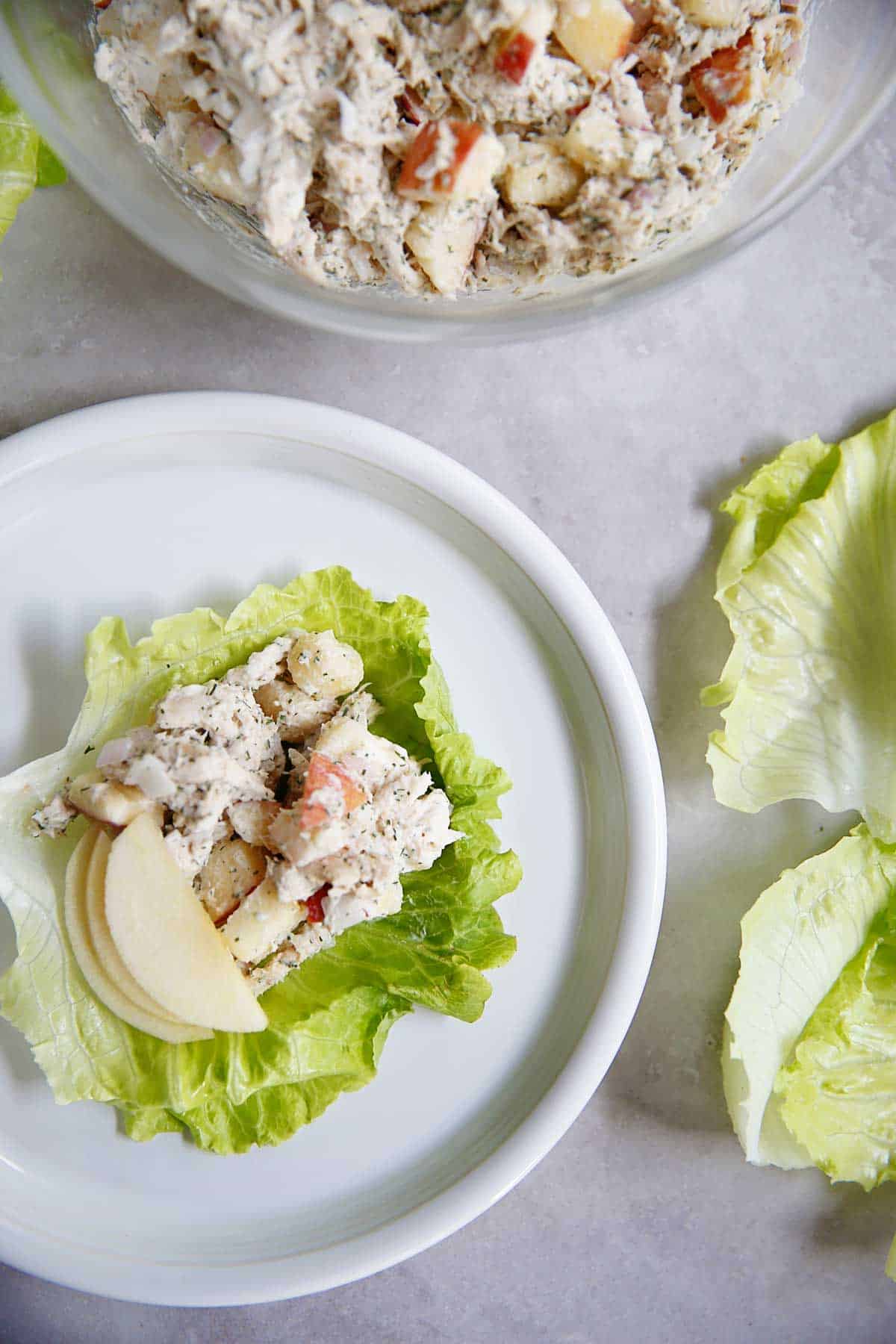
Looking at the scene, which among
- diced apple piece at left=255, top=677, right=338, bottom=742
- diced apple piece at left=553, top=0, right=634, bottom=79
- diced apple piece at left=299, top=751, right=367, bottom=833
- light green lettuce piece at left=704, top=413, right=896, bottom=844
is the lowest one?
diced apple piece at left=255, top=677, right=338, bottom=742

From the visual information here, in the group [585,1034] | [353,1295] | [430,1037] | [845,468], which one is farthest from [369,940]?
[845,468]

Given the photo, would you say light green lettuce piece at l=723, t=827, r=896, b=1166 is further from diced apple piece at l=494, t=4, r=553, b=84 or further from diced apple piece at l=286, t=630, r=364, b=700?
diced apple piece at l=494, t=4, r=553, b=84

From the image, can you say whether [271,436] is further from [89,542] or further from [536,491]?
[536,491]

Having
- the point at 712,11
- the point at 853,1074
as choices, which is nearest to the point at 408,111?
the point at 712,11

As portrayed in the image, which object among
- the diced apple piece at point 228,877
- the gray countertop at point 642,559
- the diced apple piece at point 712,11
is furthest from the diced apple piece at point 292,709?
the diced apple piece at point 712,11

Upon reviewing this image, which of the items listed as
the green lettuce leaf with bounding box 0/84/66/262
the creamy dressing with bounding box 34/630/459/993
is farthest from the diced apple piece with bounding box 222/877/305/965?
the green lettuce leaf with bounding box 0/84/66/262

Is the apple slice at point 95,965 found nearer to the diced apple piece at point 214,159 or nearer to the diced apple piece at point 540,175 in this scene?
the diced apple piece at point 214,159

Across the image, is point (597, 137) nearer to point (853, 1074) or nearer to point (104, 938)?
point (104, 938)
